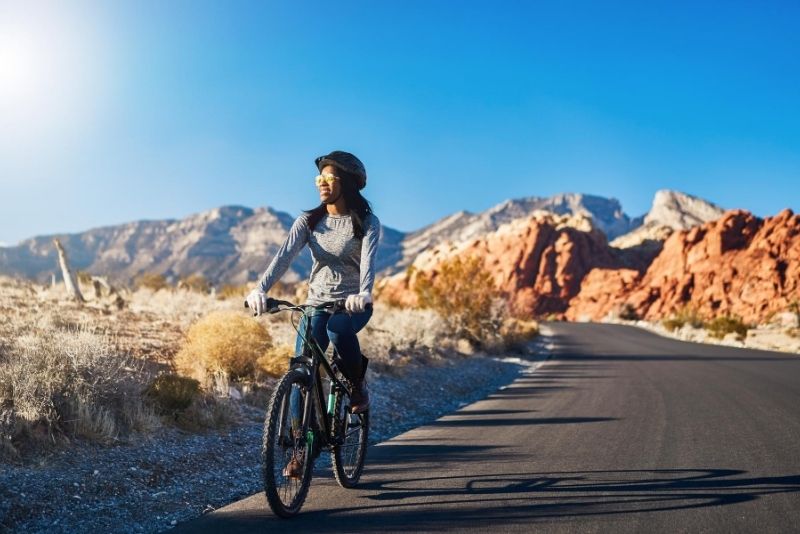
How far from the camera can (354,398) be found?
5070mm

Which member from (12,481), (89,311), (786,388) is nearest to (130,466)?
(12,481)

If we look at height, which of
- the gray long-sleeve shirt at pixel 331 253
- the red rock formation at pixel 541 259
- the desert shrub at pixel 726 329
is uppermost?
the red rock formation at pixel 541 259

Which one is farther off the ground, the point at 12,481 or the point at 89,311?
the point at 89,311

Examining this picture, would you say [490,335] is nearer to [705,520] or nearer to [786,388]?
[786,388]

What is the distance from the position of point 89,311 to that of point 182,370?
6.31 metres

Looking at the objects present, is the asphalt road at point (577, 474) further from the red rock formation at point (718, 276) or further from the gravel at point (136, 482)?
the red rock formation at point (718, 276)

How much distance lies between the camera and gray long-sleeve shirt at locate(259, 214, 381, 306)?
189 inches

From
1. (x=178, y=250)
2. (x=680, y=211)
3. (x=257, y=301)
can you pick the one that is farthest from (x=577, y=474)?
(x=680, y=211)

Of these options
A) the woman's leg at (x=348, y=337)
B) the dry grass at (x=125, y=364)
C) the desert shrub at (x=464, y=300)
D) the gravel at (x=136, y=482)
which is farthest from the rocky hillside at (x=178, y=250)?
the woman's leg at (x=348, y=337)

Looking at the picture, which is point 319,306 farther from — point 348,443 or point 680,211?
point 680,211

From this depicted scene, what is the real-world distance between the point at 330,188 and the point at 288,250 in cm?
59

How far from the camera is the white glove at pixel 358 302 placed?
437 centimetres

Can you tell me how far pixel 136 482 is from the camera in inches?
204

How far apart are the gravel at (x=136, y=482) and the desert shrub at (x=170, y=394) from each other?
0.47 meters
